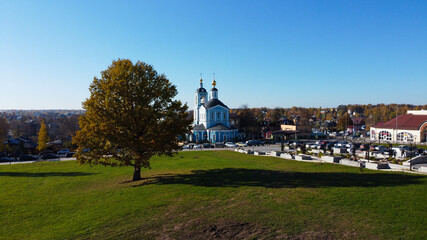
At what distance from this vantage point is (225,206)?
14195 millimetres

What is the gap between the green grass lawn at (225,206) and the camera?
437 inches

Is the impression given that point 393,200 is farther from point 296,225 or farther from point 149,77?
point 149,77

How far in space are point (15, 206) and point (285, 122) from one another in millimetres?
77825

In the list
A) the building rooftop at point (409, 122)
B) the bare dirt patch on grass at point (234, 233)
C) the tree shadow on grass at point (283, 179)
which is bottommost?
the bare dirt patch on grass at point (234, 233)

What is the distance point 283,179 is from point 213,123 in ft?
140

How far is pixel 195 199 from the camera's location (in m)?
15.7

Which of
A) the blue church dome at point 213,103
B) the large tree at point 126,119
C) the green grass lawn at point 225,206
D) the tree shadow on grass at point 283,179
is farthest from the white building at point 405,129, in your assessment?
the large tree at point 126,119

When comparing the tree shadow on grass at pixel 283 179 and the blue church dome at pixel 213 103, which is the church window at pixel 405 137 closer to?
the blue church dome at pixel 213 103

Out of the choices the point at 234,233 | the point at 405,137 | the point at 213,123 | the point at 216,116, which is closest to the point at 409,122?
the point at 405,137

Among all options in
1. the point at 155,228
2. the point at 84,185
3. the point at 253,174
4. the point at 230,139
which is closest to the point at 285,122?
the point at 230,139

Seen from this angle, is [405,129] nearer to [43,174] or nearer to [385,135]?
[385,135]

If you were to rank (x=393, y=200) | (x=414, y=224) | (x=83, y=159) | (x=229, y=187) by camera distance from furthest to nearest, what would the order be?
1. (x=83, y=159)
2. (x=229, y=187)
3. (x=393, y=200)
4. (x=414, y=224)

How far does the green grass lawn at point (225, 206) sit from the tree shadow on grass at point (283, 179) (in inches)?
2.4

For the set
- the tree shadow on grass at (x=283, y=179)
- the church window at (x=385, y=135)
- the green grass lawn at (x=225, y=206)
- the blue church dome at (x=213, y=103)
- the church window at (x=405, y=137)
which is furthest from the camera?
the blue church dome at (x=213, y=103)
